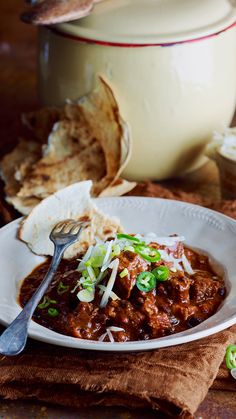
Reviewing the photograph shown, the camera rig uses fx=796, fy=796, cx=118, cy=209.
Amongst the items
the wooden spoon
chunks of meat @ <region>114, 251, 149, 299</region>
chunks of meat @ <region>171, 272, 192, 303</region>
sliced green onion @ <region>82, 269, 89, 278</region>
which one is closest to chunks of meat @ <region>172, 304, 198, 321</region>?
chunks of meat @ <region>171, 272, 192, 303</region>

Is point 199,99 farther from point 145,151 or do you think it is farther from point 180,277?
point 180,277

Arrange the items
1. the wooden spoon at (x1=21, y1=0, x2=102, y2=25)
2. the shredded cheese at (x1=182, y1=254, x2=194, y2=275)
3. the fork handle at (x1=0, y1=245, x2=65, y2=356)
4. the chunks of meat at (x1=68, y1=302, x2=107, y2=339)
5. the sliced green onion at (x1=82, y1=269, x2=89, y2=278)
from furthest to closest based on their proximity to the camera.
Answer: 1. the wooden spoon at (x1=21, y1=0, x2=102, y2=25)
2. the shredded cheese at (x1=182, y1=254, x2=194, y2=275)
3. the sliced green onion at (x1=82, y1=269, x2=89, y2=278)
4. the chunks of meat at (x1=68, y1=302, x2=107, y2=339)
5. the fork handle at (x1=0, y1=245, x2=65, y2=356)

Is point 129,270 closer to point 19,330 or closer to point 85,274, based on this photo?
point 85,274

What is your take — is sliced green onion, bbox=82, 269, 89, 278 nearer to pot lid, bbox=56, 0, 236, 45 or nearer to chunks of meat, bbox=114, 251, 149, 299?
chunks of meat, bbox=114, 251, 149, 299

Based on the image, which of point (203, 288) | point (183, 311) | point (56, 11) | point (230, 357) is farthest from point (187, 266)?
point (56, 11)

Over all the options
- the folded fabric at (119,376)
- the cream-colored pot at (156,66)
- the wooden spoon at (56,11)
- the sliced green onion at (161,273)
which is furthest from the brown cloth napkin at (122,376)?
the wooden spoon at (56,11)

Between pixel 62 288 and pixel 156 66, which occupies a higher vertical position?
pixel 156 66

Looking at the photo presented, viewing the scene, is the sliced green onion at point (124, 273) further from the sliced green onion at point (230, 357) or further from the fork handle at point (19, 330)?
the sliced green onion at point (230, 357)
